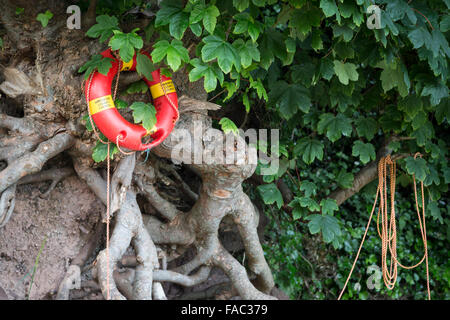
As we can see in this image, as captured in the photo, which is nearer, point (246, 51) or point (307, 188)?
point (246, 51)

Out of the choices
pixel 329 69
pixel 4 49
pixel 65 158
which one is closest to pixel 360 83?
pixel 329 69

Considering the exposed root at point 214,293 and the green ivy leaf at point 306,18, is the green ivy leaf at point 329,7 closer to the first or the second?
the green ivy leaf at point 306,18

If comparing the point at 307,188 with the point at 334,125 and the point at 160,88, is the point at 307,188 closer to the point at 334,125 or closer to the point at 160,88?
the point at 334,125

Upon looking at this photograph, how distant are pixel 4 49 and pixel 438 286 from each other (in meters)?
3.61

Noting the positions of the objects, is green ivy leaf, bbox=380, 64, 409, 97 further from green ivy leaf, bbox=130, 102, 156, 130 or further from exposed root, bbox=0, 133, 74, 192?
exposed root, bbox=0, 133, 74, 192

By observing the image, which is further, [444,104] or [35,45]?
[444,104]

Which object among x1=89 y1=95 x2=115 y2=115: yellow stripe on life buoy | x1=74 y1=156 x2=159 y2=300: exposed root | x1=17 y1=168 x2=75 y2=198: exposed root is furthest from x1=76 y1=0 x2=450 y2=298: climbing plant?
x1=17 y1=168 x2=75 y2=198: exposed root

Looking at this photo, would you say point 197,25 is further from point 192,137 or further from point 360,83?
point 360,83

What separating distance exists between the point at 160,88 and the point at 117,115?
0.28m

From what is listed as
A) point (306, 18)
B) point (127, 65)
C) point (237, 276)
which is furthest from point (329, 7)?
point (237, 276)

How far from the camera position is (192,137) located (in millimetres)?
2396

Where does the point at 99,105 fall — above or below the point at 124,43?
below

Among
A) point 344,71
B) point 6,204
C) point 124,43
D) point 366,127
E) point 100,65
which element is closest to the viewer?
point 124,43

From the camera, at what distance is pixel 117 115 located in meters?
2.05
